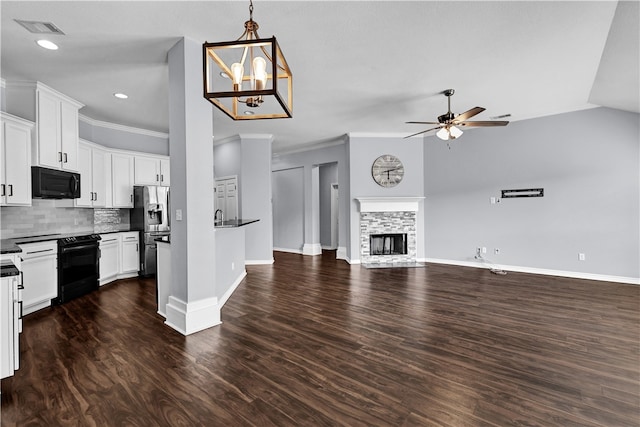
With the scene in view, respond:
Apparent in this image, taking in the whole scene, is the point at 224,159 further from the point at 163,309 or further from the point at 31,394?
the point at 31,394

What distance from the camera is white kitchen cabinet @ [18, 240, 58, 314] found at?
3.43 metres

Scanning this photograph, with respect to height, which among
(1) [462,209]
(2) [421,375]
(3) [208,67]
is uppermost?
(3) [208,67]

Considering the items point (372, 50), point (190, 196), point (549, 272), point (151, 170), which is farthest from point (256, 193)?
point (549, 272)

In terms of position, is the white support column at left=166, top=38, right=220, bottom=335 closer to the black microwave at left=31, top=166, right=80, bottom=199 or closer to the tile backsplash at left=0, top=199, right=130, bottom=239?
the black microwave at left=31, top=166, right=80, bottom=199

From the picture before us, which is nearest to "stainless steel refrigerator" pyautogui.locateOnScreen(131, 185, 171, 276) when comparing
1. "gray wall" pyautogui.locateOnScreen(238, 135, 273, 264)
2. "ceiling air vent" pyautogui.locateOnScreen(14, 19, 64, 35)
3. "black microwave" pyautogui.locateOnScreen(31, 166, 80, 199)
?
"black microwave" pyautogui.locateOnScreen(31, 166, 80, 199)

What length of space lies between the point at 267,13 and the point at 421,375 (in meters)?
3.17

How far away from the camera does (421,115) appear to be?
546cm

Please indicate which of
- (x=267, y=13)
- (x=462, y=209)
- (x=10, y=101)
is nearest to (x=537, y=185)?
(x=462, y=209)

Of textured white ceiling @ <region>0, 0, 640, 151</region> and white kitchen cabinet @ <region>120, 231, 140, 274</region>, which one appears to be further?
white kitchen cabinet @ <region>120, 231, 140, 274</region>

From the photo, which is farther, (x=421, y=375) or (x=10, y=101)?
(x=10, y=101)

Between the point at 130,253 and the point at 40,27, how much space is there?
3.65 meters

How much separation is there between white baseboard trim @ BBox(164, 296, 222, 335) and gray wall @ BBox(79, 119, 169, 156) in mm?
4015

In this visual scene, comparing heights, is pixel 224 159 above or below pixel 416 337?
above

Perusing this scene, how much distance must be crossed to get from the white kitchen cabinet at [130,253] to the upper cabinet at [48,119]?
57.2 inches
